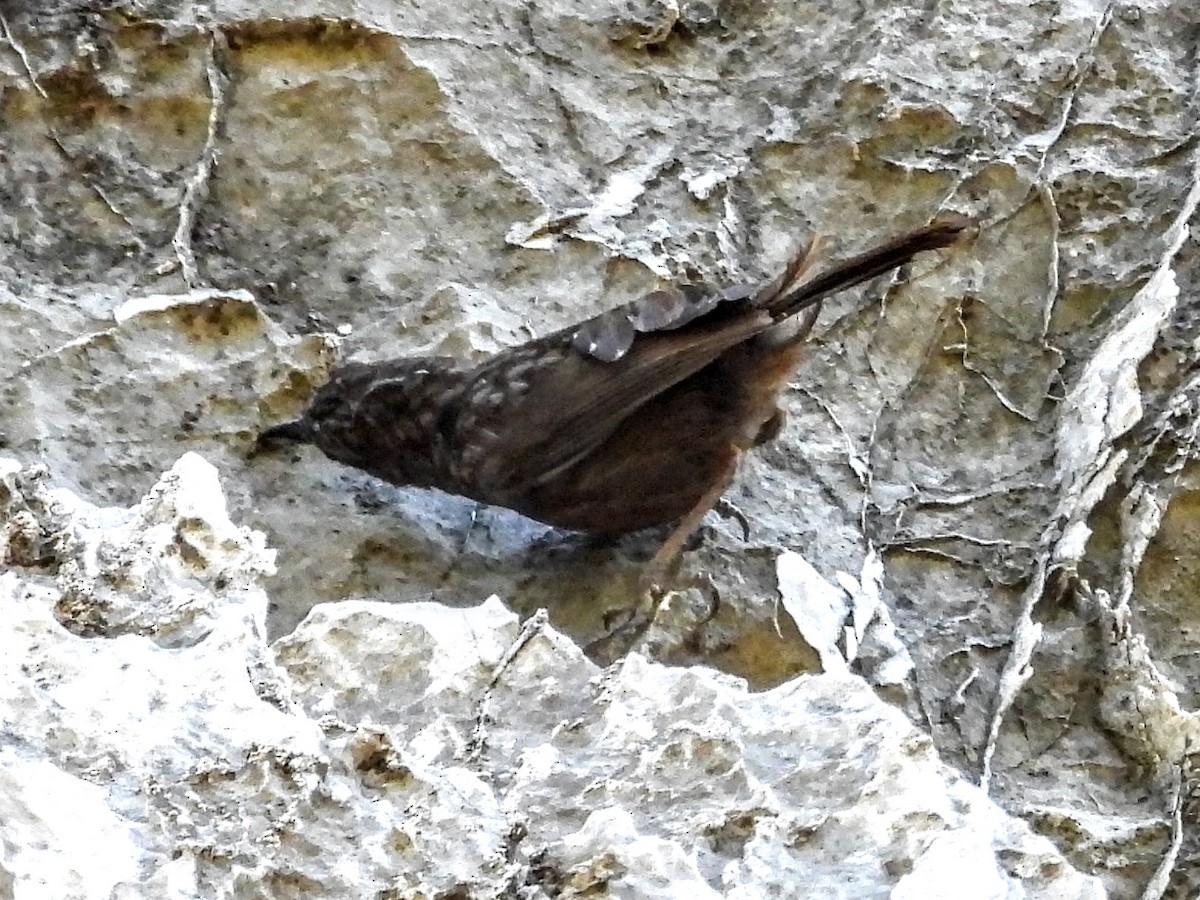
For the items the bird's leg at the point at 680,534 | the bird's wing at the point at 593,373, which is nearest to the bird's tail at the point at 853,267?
the bird's wing at the point at 593,373

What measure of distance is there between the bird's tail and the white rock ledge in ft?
1.21

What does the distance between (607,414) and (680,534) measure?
0.15 meters

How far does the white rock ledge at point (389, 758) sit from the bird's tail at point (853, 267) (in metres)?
0.37

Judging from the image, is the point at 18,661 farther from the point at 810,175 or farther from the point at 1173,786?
the point at 810,175

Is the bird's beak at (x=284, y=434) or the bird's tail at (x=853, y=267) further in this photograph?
the bird's beak at (x=284, y=434)

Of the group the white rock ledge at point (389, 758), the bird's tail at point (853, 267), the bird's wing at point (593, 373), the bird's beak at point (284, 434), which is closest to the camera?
the white rock ledge at point (389, 758)

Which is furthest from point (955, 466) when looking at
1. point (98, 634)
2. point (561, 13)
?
point (98, 634)

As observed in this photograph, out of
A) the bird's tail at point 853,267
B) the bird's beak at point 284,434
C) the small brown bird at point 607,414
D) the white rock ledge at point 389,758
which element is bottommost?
the white rock ledge at point 389,758

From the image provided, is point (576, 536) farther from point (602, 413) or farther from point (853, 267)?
point (853, 267)

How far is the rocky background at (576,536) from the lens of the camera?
1.03 meters

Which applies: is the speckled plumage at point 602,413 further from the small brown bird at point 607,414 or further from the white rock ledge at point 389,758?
the white rock ledge at point 389,758

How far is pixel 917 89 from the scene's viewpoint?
1.88m

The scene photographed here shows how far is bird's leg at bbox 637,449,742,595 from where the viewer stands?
55.6 inches

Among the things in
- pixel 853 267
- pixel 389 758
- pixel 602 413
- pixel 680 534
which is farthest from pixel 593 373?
pixel 389 758
